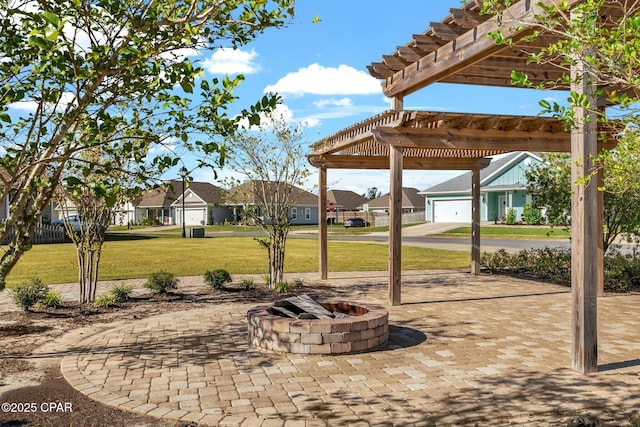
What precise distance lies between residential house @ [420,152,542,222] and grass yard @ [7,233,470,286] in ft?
70.2

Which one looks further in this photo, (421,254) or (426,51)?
(421,254)

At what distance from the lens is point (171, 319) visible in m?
9.07

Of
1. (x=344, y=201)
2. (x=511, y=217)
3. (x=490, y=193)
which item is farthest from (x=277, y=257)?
(x=344, y=201)

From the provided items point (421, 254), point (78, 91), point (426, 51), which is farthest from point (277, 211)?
point (421, 254)

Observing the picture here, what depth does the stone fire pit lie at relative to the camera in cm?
668

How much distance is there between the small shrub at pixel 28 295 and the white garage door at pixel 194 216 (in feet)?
165

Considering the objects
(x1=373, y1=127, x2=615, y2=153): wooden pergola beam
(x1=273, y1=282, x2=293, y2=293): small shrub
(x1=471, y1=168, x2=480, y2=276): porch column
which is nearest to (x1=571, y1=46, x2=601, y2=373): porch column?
(x1=373, y1=127, x2=615, y2=153): wooden pergola beam

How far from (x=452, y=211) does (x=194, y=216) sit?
1160 inches

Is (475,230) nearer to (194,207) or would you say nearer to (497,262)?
(497,262)

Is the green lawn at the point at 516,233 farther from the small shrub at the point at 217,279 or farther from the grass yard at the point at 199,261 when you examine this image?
the small shrub at the point at 217,279

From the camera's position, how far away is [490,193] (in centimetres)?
4650

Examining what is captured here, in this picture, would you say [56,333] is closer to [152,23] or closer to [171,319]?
[171,319]

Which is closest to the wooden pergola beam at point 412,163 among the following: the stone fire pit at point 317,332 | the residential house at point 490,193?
the stone fire pit at point 317,332

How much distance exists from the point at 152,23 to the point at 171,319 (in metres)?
5.68
